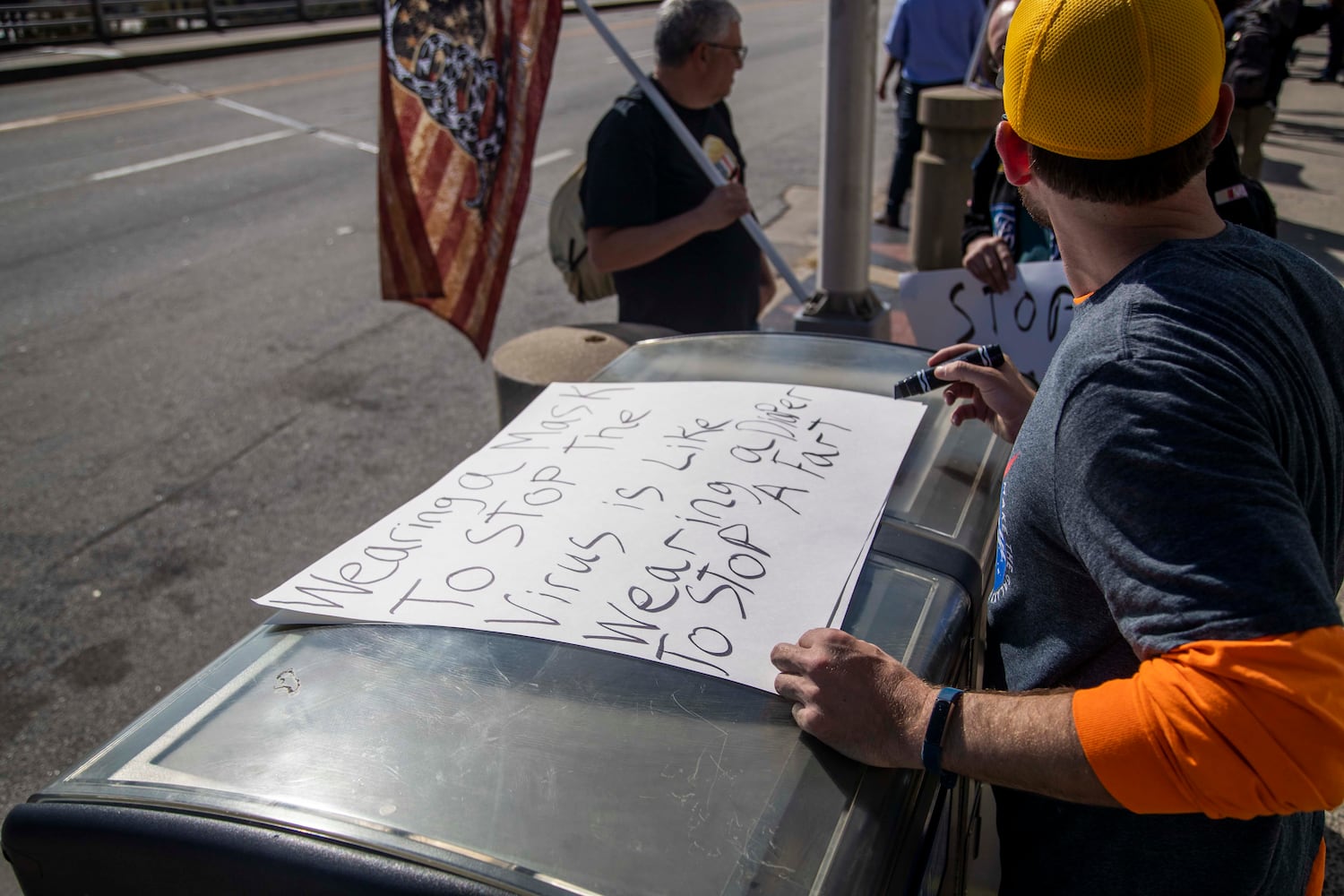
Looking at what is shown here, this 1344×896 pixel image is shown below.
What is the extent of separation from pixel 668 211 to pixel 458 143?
76cm

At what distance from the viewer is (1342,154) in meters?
10.3

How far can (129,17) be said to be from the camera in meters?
19.6

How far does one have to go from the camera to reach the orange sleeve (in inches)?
36.4

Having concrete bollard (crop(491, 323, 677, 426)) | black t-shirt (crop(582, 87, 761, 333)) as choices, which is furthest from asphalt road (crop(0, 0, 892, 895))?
black t-shirt (crop(582, 87, 761, 333))

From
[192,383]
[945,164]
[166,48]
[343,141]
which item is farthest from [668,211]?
Result: [166,48]

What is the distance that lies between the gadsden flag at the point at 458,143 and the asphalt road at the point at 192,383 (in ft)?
4.97

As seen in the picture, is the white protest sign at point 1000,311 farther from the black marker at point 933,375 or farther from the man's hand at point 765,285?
the black marker at point 933,375

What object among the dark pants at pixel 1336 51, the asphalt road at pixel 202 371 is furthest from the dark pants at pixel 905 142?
the dark pants at pixel 1336 51

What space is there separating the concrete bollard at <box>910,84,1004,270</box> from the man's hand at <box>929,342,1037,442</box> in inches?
194

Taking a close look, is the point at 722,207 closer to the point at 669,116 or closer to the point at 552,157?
the point at 669,116

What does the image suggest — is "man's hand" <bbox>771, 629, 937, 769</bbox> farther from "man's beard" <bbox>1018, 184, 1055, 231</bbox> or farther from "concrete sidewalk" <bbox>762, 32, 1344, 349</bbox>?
"concrete sidewalk" <bbox>762, 32, 1344, 349</bbox>

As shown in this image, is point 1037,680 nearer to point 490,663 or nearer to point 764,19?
point 490,663

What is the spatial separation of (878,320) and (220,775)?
316 centimetres

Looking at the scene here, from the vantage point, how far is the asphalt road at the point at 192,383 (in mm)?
3682
